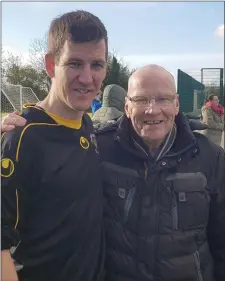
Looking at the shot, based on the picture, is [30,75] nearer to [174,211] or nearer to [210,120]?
[174,211]

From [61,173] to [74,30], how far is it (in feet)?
1.75

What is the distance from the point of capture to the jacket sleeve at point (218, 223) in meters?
1.42

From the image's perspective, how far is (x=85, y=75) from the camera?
1301 mm

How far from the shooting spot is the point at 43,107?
1.37 m

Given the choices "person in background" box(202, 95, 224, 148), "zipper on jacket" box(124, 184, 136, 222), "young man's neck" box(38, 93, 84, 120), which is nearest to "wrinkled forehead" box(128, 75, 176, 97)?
"young man's neck" box(38, 93, 84, 120)

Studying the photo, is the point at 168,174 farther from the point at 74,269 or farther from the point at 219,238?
the point at 74,269

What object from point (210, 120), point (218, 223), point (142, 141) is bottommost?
point (218, 223)

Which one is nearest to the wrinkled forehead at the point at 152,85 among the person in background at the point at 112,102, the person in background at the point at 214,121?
the person in background at the point at 112,102

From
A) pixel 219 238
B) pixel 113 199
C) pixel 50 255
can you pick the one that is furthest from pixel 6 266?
pixel 219 238

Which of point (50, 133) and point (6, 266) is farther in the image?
point (50, 133)

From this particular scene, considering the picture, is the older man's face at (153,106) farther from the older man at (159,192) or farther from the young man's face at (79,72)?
the young man's face at (79,72)

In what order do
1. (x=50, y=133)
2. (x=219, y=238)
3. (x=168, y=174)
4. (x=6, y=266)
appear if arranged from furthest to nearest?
(x=219, y=238) < (x=168, y=174) < (x=50, y=133) < (x=6, y=266)

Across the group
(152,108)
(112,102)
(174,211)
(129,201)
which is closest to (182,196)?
(174,211)

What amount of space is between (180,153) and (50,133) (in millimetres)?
517
